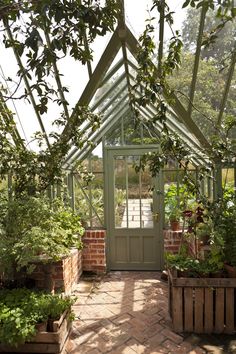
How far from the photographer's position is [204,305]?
11.1 feet

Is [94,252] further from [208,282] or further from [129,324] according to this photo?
[208,282]

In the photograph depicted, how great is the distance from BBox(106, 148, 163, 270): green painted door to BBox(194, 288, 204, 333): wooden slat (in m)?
2.32

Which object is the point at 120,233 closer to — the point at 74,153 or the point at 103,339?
the point at 74,153

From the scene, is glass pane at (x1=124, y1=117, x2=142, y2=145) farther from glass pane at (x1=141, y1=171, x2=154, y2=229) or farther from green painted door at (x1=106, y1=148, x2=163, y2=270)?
glass pane at (x1=141, y1=171, x2=154, y2=229)

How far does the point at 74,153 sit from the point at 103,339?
9.93 ft

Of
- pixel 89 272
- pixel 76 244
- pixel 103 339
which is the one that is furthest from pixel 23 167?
pixel 89 272

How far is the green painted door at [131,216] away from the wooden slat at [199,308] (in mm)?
2322

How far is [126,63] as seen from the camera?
383cm

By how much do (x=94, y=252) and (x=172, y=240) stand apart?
4.90 ft

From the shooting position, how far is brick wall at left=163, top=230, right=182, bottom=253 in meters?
5.48

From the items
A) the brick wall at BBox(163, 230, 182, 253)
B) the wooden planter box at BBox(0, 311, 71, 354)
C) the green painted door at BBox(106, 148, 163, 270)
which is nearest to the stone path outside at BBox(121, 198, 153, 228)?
the green painted door at BBox(106, 148, 163, 270)

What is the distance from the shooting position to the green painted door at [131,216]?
5.74 metres

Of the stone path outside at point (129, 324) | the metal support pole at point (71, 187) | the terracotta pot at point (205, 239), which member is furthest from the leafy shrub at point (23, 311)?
the metal support pole at point (71, 187)

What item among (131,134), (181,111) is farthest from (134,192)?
(181,111)
